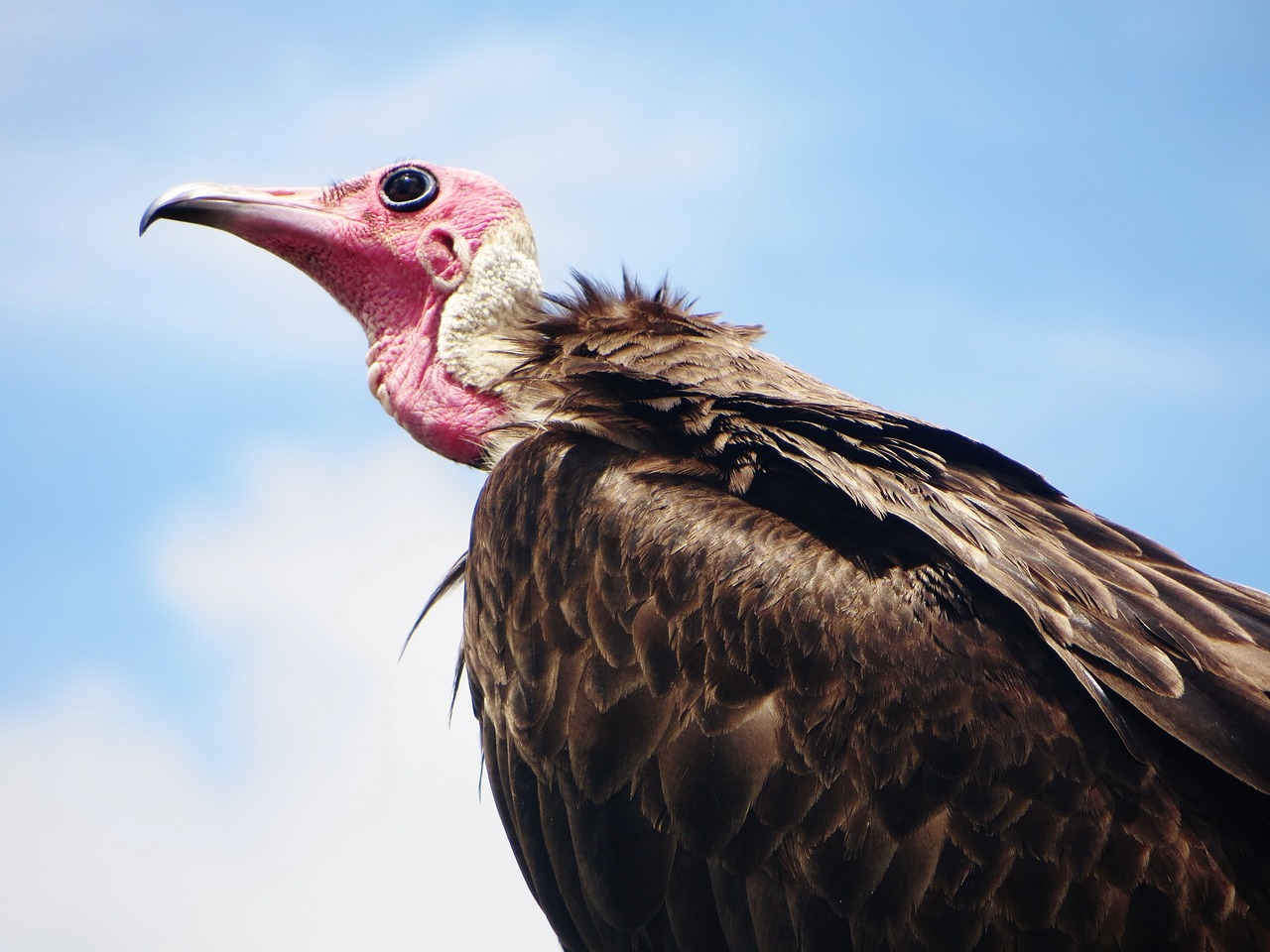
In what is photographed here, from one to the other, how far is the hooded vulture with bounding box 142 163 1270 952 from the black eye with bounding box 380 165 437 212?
1.86 m

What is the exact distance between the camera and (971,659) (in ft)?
14.5

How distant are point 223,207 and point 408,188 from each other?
3.23 ft

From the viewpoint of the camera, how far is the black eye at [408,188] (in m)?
7.30

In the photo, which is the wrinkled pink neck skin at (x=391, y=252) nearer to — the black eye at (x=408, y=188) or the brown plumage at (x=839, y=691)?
the black eye at (x=408, y=188)

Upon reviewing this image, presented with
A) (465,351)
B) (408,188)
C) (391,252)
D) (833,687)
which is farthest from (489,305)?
(833,687)

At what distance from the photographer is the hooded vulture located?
4.24 meters

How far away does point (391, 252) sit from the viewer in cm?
723

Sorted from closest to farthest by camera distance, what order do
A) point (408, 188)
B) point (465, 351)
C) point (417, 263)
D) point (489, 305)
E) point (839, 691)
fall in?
point (839, 691) → point (465, 351) → point (489, 305) → point (417, 263) → point (408, 188)

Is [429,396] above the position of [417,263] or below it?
below

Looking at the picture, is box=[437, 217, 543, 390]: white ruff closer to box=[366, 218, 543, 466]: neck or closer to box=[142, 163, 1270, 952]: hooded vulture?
box=[366, 218, 543, 466]: neck

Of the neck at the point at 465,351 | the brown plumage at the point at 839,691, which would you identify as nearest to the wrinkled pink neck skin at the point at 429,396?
the neck at the point at 465,351

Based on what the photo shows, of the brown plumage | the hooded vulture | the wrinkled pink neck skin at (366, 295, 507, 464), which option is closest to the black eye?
the wrinkled pink neck skin at (366, 295, 507, 464)

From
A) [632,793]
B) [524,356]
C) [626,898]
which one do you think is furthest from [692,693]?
[524,356]

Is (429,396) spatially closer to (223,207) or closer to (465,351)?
(465,351)
